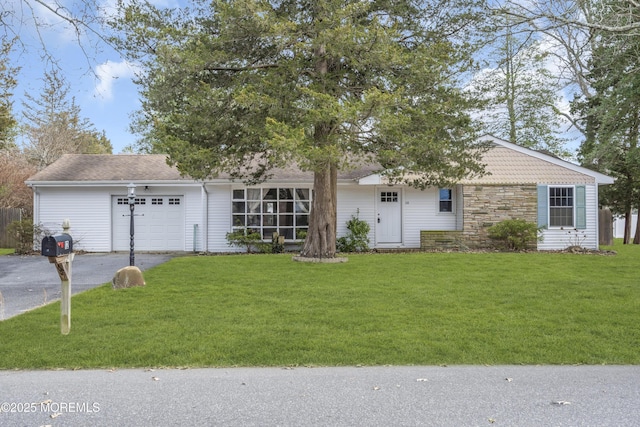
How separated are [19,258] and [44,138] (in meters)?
19.2

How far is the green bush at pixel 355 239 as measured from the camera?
15.9 meters

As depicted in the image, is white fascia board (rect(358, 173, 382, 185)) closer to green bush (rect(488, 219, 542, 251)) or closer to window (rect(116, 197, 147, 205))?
green bush (rect(488, 219, 542, 251))

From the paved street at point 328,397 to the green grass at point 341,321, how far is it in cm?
34

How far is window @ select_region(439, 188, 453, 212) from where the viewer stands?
16.9 m

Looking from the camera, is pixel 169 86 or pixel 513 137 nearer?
pixel 169 86

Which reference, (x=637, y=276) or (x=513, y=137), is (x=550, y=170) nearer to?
(x=637, y=276)

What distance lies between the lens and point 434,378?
13.5 feet

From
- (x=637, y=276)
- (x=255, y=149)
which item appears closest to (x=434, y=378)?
(x=637, y=276)

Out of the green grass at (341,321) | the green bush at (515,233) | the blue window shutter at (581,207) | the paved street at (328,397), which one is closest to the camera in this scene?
the paved street at (328,397)

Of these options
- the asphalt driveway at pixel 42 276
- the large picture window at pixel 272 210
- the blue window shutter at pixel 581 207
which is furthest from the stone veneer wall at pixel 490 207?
the asphalt driveway at pixel 42 276

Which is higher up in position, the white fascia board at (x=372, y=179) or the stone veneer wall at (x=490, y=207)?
the white fascia board at (x=372, y=179)

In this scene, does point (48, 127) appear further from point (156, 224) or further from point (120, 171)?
point (156, 224)

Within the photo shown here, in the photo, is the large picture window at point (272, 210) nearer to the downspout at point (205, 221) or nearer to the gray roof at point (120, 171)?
the gray roof at point (120, 171)

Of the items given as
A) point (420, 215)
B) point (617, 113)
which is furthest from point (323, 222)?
point (617, 113)
